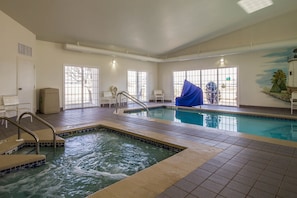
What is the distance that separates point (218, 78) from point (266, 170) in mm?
8095

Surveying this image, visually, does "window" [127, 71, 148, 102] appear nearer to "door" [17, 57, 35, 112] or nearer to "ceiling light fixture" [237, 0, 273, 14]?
"door" [17, 57, 35, 112]

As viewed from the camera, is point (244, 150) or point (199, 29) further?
point (199, 29)

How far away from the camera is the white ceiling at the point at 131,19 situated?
17.6ft

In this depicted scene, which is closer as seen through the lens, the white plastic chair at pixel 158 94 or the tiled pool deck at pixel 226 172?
the tiled pool deck at pixel 226 172

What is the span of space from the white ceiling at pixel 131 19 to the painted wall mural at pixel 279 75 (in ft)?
5.61

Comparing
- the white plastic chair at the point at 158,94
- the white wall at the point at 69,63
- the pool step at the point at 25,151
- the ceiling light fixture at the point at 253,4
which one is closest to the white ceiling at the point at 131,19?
the ceiling light fixture at the point at 253,4

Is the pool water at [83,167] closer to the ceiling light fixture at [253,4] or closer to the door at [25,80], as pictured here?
the door at [25,80]

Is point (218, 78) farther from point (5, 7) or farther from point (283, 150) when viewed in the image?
point (5, 7)

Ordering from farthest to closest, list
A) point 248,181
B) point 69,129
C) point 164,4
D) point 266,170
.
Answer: point 164,4 → point 69,129 → point 266,170 → point 248,181

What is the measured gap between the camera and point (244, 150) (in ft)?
10.2

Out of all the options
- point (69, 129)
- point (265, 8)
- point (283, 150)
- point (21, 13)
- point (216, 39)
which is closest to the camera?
point (283, 150)

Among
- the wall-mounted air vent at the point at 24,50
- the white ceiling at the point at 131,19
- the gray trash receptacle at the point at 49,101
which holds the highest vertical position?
the white ceiling at the point at 131,19

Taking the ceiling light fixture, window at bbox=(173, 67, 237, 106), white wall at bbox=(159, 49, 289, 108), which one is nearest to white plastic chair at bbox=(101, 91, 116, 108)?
window at bbox=(173, 67, 237, 106)

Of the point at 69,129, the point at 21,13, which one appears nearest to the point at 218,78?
the point at 69,129
